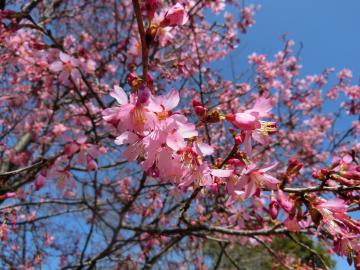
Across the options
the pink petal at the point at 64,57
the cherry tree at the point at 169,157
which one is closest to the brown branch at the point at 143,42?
the cherry tree at the point at 169,157

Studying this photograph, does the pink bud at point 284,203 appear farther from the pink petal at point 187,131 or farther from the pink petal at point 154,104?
the pink petal at point 154,104

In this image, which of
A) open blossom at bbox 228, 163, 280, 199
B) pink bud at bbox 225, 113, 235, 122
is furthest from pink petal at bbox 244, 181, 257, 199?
pink bud at bbox 225, 113, 235, 122

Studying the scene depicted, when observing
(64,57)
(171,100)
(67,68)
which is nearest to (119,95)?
(171,100)

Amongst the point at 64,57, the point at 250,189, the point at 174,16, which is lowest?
the point at 250,189

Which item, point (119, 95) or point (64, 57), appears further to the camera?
point (64, 57)

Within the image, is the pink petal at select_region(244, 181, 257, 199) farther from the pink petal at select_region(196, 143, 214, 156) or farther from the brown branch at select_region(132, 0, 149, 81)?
the brown branch at select_region(132, 0, 149, 81)

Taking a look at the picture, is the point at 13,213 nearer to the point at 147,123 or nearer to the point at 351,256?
the point at 147,123

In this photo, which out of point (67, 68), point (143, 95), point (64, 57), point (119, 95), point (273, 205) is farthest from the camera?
point (67, 68)

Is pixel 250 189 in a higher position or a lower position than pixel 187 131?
lower

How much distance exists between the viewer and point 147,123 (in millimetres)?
1274

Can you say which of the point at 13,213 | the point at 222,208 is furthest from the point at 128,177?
the point at 13,213

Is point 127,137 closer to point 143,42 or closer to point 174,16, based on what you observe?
point 143,42

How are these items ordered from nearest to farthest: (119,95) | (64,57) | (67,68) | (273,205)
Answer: (119,95)
(273,205)
(64,57)
(67,68)

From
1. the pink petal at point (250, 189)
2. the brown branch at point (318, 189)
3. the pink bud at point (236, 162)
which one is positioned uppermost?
the pink bud at point (236, 162)
